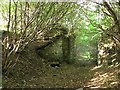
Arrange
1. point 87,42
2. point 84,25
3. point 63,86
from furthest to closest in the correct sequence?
point 87,42 → point 84,25 → point 63,86

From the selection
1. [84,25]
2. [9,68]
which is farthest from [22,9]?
[84,25]

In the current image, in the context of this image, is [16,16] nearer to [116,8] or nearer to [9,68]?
[9,68]

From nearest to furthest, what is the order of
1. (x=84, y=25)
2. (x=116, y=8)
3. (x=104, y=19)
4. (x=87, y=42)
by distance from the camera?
(x=116, y=8)
(x=104, y=19)
(x=84, y=25)
(x=87, y=42)

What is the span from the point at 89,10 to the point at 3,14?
2.70 m

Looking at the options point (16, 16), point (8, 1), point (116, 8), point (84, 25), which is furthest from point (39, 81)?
point (84, 25)

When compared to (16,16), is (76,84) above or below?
below

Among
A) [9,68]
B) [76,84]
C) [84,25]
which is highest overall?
[84,25]

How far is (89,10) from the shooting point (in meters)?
7.12

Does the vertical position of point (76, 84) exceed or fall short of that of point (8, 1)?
it falls short

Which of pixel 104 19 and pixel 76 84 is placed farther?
pixel 104 19

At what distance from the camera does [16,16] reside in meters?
5.72

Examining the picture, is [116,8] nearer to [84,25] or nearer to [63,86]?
[63,86]

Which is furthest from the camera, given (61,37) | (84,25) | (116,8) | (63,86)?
(61,37)

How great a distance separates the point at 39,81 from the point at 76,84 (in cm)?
106
